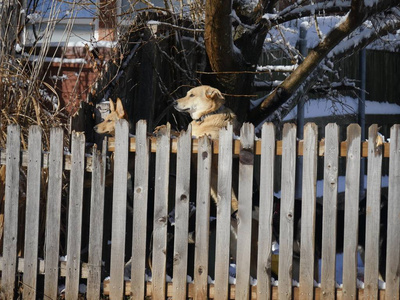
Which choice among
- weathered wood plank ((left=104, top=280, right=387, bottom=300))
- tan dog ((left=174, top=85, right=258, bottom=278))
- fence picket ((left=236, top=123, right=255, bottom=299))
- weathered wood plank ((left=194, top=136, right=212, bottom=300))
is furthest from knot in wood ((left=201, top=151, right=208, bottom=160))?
tan dog ((left=174, top=85, right=258, bottom=278))

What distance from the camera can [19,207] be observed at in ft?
19.0

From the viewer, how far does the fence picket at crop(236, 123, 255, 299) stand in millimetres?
5066

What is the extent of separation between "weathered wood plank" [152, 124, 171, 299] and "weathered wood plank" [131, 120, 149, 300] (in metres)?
0.08

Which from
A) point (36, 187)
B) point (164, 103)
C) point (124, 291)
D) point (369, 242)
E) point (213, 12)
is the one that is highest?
point (213, 12)

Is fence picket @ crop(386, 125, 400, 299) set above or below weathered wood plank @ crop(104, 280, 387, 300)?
above

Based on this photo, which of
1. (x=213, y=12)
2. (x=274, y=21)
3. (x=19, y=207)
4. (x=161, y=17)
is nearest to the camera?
(x=19, y=207)

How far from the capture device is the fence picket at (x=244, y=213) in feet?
16.6

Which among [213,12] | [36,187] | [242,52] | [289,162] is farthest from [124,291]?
[242,52]

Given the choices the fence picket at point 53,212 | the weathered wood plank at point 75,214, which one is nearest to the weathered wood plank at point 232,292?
the weathered wood plank at point 75,214

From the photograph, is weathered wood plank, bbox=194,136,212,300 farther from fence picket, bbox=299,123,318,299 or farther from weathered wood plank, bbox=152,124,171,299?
fence picket, bbox=299,123,318,299

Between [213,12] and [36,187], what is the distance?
227cm

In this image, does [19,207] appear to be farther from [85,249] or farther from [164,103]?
[164,103]

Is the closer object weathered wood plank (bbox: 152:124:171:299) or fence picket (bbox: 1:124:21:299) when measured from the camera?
weathered wood plank (bbox: 152:124:171:299)

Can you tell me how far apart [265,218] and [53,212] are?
5.07 feet
